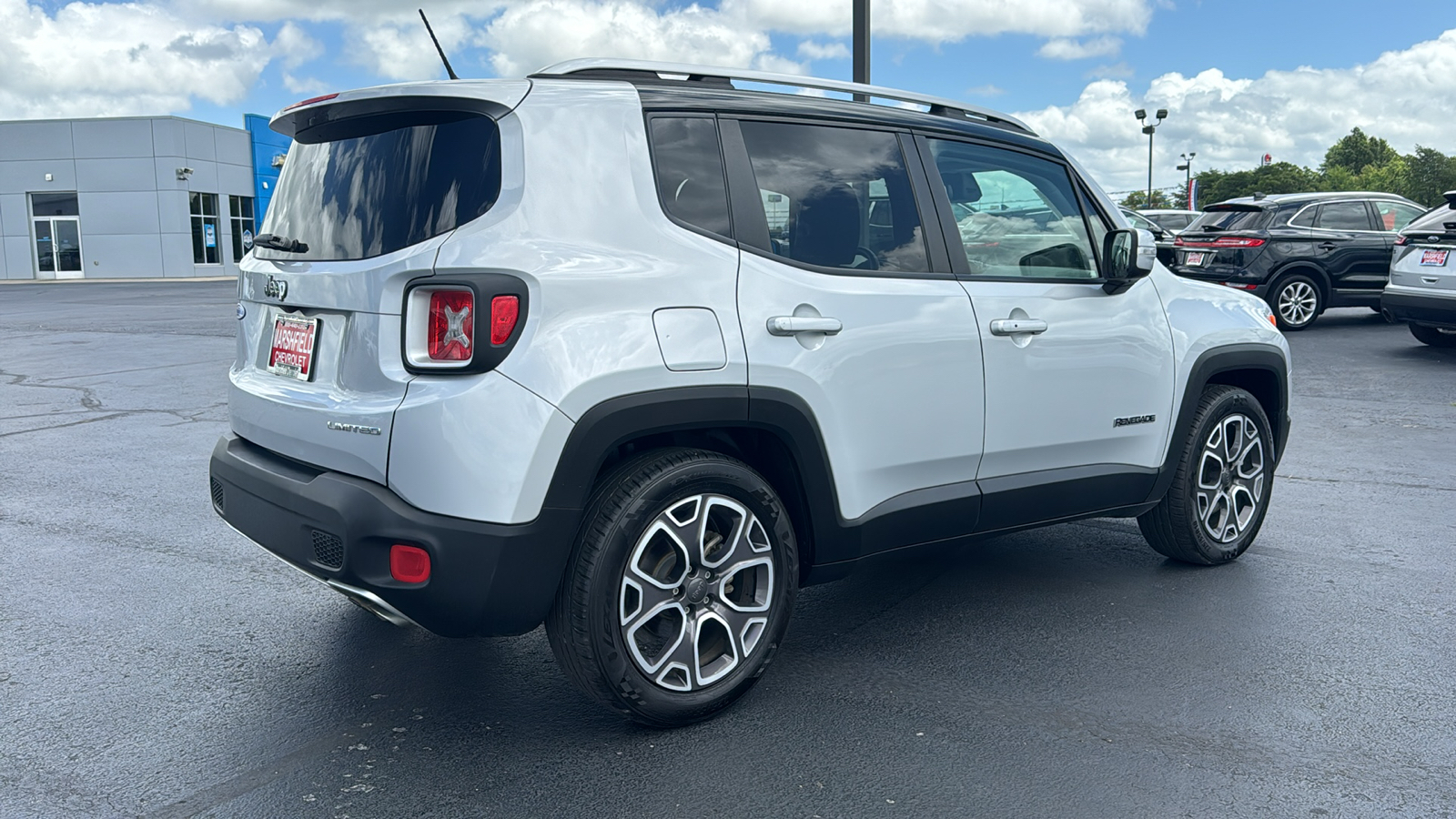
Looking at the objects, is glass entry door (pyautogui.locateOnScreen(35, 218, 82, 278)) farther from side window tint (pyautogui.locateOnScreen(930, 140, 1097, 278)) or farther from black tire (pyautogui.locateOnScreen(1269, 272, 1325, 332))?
side window tint (pyautogui.locateOnScreen(930, 140, 1097, 278))

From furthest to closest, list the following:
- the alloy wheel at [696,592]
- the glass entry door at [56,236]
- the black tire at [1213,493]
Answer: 1. the glass entry door at [56,236]
2. the black tire at [1213,493]
3. the alloy wheel at [696,592]

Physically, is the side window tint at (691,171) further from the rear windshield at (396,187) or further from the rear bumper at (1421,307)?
the rear bumper at (1421,307)

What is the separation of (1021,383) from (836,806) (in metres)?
1.73

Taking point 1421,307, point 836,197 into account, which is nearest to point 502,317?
point 836,197

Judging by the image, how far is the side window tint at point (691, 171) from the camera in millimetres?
3346

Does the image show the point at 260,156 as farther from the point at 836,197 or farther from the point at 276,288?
the point at 836,197

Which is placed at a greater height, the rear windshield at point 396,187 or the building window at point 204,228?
the building window at point 204,228

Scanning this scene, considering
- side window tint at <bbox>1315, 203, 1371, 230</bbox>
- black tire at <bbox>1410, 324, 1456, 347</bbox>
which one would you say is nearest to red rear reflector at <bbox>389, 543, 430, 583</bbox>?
black tire at <bbox>1410, 324, 1456, 347</bbox>

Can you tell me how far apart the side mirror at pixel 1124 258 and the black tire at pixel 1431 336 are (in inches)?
405

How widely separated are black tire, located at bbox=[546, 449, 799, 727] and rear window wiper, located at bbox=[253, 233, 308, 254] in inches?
47.5

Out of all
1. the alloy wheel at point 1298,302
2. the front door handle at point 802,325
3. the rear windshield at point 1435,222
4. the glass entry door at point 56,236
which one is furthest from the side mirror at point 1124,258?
the glass entry door at point 56,236

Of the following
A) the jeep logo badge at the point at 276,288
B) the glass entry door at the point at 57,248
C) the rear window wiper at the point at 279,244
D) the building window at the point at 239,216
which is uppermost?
the building window at the point at 239,216

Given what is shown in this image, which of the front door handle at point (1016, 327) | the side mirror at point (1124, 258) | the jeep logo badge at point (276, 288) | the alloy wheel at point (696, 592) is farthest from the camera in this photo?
the side mirror at point (1124, 258)

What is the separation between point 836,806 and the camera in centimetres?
291
